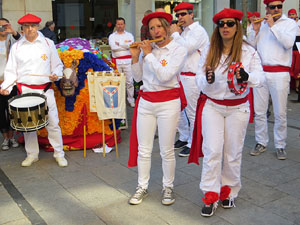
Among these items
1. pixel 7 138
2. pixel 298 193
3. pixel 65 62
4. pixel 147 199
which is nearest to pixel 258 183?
pixel 298 193

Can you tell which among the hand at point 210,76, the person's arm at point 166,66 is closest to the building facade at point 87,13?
the person's arm at point 166,66

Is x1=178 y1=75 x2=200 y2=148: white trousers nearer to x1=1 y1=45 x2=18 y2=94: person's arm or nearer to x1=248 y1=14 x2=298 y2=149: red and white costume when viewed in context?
x1=248 y1=14 x2=298 y2=149: red and white costume

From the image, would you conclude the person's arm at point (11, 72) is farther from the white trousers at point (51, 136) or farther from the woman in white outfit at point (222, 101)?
the woman in white outfit at point (222, 101)

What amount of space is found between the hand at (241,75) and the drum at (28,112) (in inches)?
107

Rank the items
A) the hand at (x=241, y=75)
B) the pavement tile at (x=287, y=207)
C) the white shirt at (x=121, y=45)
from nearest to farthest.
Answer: the hand at (x=241, y=75) < the pavement tile at (x=287, y=207) < the white shirt at (x=121, y=45)

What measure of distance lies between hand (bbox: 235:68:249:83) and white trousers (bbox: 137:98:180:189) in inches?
32.7

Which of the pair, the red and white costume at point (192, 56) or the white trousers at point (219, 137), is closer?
the white trousers at point (219, 137)

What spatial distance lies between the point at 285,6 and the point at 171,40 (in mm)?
12292

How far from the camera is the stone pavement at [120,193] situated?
3.94 m

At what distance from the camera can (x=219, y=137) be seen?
382 cm

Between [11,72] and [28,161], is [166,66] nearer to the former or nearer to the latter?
[11,72]


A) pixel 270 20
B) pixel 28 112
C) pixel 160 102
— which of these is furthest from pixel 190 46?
pixel 28 112

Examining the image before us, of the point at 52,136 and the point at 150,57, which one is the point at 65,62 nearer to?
the point at 52,136

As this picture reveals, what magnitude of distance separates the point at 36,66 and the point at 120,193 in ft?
7.05
